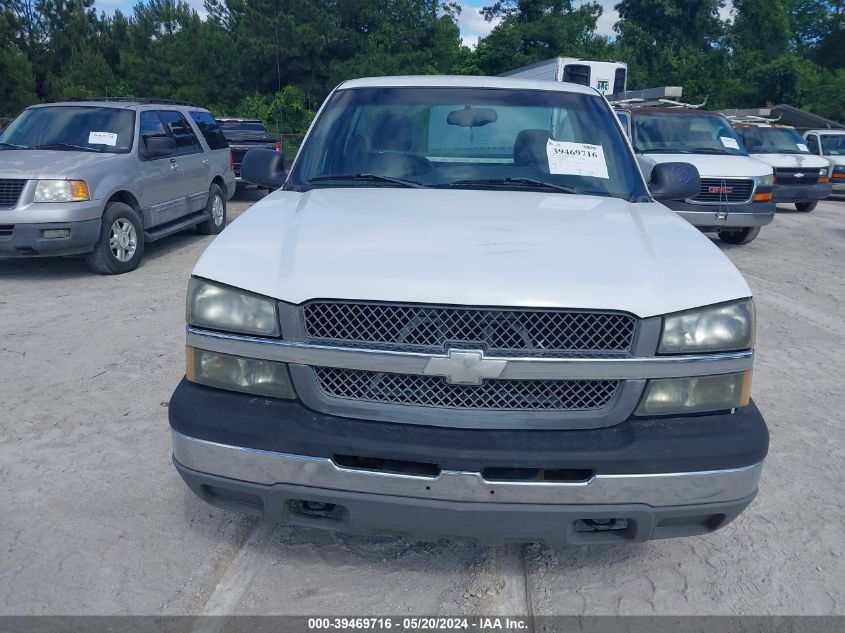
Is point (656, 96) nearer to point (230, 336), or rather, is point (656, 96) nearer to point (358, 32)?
point (230, 336)

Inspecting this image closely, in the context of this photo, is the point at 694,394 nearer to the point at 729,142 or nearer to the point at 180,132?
the point at 180,132

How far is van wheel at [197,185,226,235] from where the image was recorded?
10.5 m

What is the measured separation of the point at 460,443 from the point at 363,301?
549 millimetres

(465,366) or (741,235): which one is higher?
(465,366)

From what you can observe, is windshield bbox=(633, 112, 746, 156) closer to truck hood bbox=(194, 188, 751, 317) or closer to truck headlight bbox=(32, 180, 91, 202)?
truck headlight bbox=(32, 180, 91, 202)

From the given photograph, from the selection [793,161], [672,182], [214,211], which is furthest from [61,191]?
[793,161]

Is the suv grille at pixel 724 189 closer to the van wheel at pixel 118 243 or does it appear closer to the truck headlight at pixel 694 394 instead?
the van wheel at pixel 118 243

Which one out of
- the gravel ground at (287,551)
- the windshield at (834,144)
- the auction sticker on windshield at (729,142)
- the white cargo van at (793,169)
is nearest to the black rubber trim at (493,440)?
the gravel ground at (287,551)

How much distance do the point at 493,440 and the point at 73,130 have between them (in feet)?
25.5

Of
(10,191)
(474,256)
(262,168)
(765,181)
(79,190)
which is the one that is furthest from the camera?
(765,181)

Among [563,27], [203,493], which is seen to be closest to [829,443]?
[203,493]

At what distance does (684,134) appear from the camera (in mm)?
11219

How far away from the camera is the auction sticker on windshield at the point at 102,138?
8.38 m

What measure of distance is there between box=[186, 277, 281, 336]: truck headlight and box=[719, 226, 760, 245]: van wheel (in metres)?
9.59
